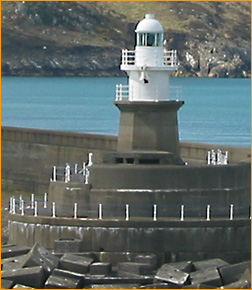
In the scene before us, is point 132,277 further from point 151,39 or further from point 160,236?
point 151,39

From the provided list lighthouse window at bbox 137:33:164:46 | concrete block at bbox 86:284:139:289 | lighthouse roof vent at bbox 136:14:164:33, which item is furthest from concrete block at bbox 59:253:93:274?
lighthouse roof vent at bbox 136:14:164:33

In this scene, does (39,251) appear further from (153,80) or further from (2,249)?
(153,80)

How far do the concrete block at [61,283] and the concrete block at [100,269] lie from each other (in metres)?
0.78

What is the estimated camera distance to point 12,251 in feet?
102

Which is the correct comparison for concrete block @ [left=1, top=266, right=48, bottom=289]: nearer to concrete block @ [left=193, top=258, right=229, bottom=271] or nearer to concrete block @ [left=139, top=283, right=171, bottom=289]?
concrete block @ [left=139, top=283, right=171, bottom=289]

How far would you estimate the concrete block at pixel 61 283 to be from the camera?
2841 cm

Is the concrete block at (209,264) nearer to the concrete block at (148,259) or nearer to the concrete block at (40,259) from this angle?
the concrete block at (148,259)

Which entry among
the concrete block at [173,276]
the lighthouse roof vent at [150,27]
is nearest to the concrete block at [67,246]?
the concrete block at [173,276]

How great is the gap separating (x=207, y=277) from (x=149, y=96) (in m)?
5.55

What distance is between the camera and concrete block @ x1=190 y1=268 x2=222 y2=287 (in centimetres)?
2861

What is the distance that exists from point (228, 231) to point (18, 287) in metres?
5.16

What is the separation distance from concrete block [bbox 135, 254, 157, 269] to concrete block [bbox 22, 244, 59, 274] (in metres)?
1.85

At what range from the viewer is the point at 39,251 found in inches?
1166

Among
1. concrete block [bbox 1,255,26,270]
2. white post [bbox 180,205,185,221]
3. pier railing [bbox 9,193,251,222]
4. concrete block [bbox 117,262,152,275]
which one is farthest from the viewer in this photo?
pier railing [bbox 9,193,251,222]
